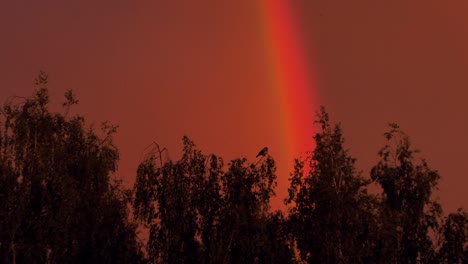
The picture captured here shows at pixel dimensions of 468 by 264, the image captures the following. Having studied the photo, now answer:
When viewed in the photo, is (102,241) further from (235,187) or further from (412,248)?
(412,248)

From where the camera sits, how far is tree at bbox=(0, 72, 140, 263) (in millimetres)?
24938

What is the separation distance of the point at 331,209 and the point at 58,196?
948 centimetres

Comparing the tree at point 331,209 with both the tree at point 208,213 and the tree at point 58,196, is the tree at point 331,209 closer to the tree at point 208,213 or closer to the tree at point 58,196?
the tree at point 208,213

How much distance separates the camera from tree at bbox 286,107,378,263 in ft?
81.1

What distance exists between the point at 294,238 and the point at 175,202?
4.70m

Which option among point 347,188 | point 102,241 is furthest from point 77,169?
point 347,188

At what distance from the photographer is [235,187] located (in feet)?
86.7

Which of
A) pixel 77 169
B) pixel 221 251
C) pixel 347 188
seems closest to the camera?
pixel 221 251

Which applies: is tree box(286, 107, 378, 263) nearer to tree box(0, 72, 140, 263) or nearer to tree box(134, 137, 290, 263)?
tree box(134, 137, 290, 263)

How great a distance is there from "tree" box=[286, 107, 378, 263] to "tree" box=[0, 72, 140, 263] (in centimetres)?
640

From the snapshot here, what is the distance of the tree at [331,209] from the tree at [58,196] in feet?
21.0

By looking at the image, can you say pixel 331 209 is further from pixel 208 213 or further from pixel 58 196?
pixel 58 196

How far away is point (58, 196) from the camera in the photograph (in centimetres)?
2556

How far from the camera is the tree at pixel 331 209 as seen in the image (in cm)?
2473
